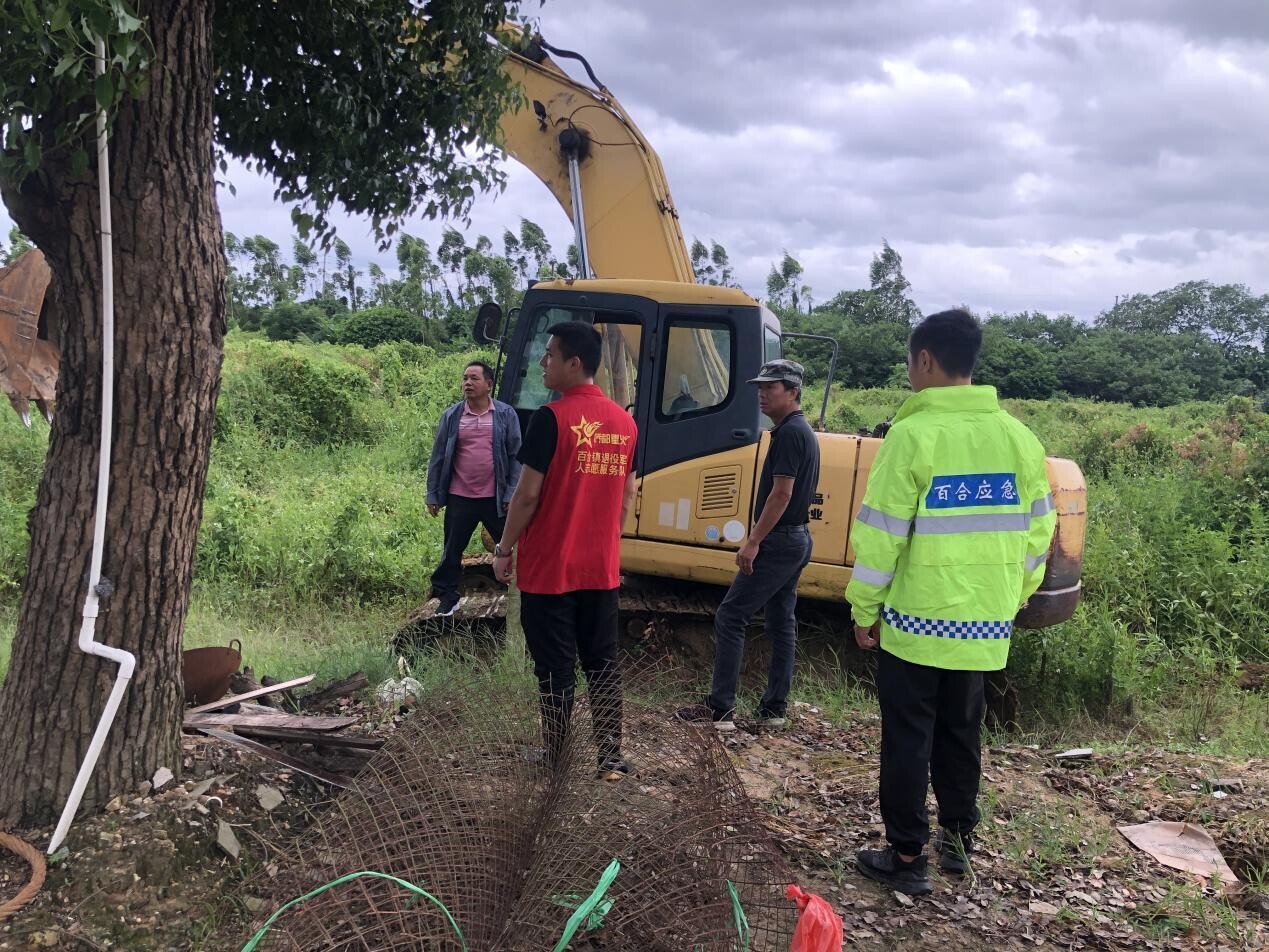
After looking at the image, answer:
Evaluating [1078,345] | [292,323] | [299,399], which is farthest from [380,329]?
[1078,345]

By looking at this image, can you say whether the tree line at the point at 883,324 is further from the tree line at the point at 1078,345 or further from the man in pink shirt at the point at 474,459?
the man in pink shirt at the point at 474,459

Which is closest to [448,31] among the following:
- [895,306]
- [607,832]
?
[607,832]

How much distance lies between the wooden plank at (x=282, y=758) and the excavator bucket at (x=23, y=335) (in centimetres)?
126

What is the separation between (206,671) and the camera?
392 cm

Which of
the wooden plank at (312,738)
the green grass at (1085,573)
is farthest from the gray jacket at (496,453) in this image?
the wooden plank at (312,738)

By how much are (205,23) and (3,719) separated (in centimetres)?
226

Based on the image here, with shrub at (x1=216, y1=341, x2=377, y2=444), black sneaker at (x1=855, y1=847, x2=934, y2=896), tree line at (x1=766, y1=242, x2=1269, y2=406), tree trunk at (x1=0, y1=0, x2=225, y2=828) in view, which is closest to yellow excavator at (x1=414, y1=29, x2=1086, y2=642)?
black sneaker at (x1=855, y1=847, x2=934, y2=896)

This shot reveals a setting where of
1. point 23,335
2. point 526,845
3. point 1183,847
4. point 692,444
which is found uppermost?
point 23,335

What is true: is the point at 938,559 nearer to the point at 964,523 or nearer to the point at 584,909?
the point at 964,523

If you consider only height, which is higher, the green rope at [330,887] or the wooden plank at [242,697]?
the green rope at [330,887]

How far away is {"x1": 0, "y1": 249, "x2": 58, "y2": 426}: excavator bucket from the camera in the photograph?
3.00 metres

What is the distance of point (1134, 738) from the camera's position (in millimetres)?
5613

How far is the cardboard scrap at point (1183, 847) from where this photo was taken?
11.7ft

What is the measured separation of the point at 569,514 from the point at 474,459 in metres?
2.38
